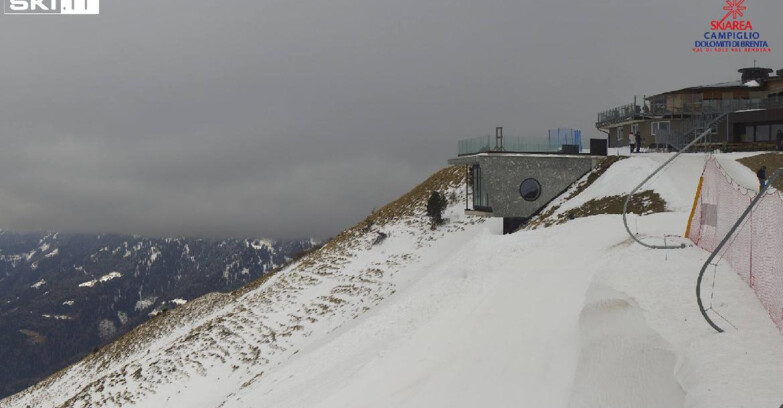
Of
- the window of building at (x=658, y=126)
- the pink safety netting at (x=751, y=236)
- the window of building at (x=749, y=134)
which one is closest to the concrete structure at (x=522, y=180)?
the pink safety netting at (x=751, y=236)

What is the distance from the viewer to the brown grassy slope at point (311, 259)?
48781mm

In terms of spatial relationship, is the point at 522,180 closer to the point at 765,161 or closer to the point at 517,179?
the point at 517,179

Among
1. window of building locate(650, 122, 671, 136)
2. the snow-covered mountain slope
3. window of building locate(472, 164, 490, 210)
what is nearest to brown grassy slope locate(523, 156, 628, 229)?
the snow-covered mountain slope

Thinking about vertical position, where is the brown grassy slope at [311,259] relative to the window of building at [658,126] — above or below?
below

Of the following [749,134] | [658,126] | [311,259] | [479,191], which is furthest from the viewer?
[658,126]

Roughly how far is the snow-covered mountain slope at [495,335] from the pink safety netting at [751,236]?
0.40 m

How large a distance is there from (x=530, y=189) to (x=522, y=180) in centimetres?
88

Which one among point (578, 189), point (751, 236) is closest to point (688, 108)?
point (578, 189)

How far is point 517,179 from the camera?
36.8m

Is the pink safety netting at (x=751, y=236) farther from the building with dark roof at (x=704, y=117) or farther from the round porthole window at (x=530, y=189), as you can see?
the building with dark roof at (x=704, y=117)

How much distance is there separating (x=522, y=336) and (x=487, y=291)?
5.05 meters

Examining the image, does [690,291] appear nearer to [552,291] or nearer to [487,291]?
[552,291]

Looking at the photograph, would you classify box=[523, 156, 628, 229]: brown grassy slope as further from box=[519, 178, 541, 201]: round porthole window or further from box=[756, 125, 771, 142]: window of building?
box=[756, 125, 771, 142]: window of building

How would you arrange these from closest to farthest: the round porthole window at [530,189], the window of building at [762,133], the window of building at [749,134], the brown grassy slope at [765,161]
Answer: the brown grassy slope at [765,161] < the round porthole window at [530,189] < the window of building at [762,133] < the window of building at [749,134]
